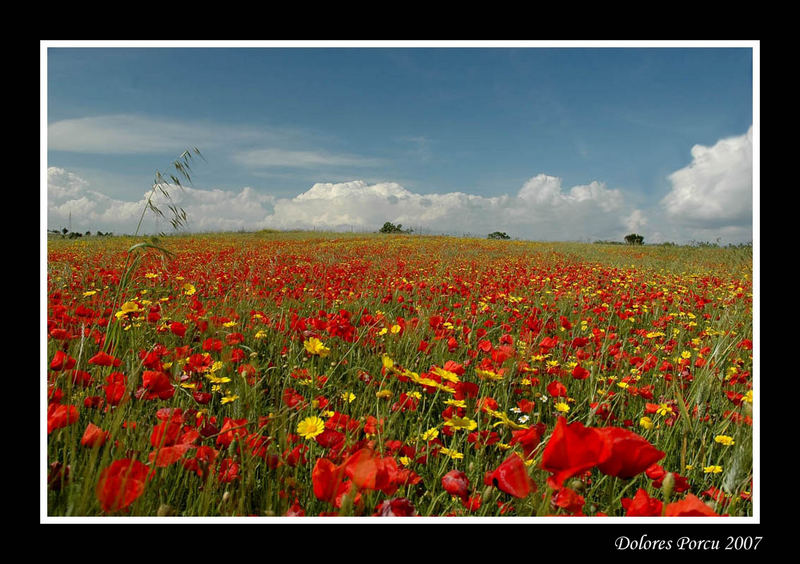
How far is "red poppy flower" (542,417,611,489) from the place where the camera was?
764mm

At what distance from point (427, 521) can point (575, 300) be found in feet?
14.5

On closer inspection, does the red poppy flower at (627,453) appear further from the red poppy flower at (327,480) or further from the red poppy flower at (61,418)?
the red poppy flower at (61,418)

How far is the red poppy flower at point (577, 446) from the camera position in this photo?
30.1 inches

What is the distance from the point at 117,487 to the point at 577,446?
0.92 m

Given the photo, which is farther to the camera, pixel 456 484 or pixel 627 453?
pixel 456 484

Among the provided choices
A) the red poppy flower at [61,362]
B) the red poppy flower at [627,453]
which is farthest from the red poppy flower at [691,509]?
the red poppy flower at [61,362]

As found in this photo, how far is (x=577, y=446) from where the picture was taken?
2.53 feet

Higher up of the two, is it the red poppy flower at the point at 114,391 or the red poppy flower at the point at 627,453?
the red poppy flower at the point at 627,453

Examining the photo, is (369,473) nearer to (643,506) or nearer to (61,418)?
(643,506)

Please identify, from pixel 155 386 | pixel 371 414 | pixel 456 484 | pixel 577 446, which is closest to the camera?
pixel 577 446

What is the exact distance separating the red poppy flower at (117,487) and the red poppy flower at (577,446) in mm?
823

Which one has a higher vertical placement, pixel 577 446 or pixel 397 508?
pixel 577 446

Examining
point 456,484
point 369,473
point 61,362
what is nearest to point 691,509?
point 456,484
